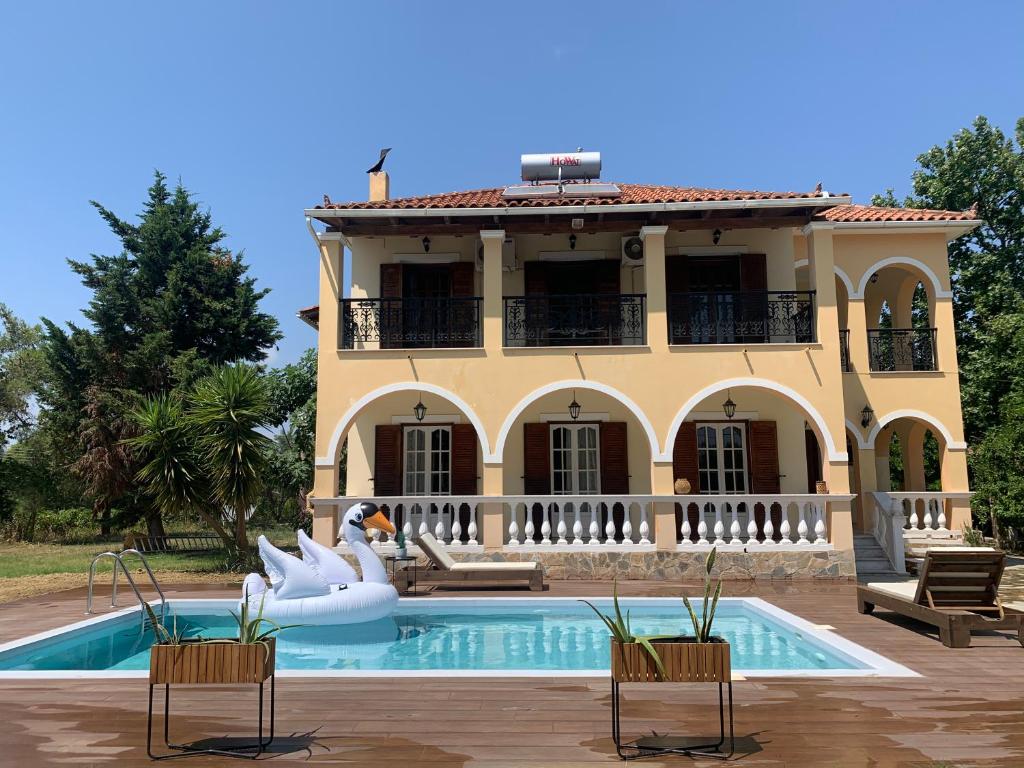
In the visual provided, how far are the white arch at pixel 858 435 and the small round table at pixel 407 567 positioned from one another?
8851 mm

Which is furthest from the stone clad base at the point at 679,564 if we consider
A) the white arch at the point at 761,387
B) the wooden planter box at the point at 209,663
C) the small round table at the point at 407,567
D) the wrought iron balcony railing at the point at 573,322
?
the wooden planter box at the point at 209,663

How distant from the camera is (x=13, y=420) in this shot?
29.6 meters

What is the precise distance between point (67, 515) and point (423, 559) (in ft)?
56.9

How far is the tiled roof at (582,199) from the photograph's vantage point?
1230cm

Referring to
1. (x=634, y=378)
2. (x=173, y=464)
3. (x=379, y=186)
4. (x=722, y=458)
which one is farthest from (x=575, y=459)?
(x=173, y=464)

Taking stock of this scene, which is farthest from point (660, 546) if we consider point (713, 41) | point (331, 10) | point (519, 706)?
point (331, 10)

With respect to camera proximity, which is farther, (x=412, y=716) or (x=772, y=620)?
(x=772, y=620)

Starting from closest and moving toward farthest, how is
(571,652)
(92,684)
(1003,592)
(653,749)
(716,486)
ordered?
(653,749)
(92,684)
(571,652)
(1003,592)
(716,486)

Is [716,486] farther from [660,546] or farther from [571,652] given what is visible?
[571,652]

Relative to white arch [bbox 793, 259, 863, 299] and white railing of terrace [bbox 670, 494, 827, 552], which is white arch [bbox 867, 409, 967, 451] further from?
white railing of terrace [bbox 670, 494, 827, 552]

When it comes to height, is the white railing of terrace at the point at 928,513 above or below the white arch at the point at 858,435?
below

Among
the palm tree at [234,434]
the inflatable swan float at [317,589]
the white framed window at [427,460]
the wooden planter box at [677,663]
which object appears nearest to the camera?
the wooden planter box at [677,663]

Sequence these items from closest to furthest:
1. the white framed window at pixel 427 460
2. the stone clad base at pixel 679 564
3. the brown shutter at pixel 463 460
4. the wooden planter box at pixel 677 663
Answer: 1. the wooden planter box at pixel 677 663
2. the stone clad base at pixel 679 564
3. the brown shutter at pixel 463 460
4. the white framed window at pixel 427 460

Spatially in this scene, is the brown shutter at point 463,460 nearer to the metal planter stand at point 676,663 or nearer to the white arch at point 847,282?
the white arch at point 847,282
